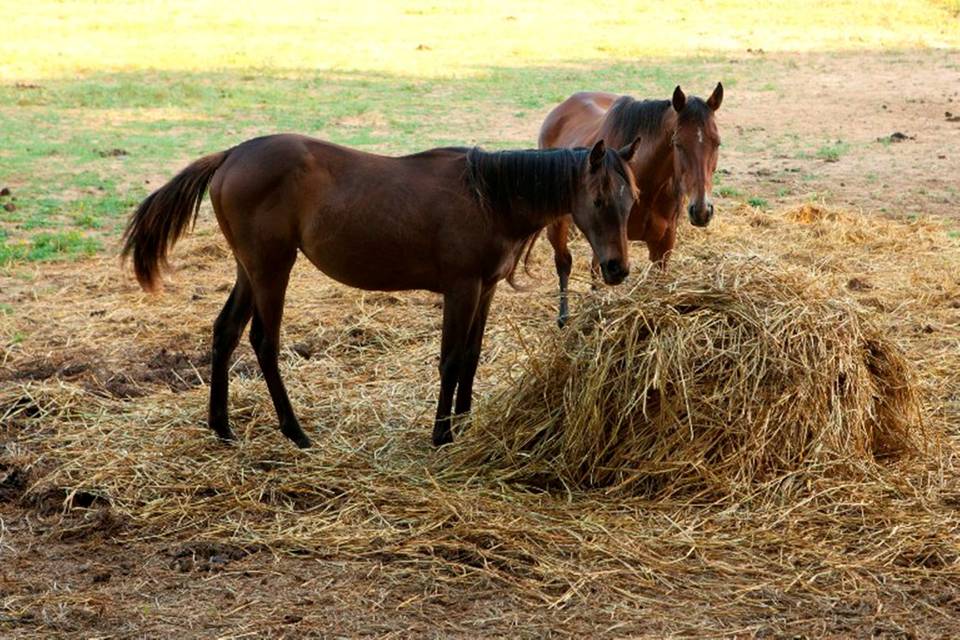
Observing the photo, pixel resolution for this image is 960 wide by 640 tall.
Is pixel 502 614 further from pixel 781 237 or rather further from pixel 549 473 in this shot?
pixel 781 237

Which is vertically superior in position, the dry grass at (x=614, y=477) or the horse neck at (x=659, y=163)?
the horse neck at (x=659, y=163)

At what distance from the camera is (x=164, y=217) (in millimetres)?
5652

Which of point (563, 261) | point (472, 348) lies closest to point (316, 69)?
point (563, 261)

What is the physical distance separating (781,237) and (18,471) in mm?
6510

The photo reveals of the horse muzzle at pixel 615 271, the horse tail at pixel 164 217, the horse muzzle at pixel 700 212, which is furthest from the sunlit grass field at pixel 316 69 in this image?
the horse muzzle at pixel 615 271

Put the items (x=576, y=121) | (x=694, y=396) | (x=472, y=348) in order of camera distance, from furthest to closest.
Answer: (x=576, y=121) → (x=472, y=348) → (x=694, y=396)

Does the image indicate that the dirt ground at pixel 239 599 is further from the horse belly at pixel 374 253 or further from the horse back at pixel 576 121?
the horse back at pixel 576 121

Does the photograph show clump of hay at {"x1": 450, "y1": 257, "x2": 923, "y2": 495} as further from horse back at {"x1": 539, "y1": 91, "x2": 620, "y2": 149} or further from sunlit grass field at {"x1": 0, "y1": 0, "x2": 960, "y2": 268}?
sunlit grass field at {"x1": 0, "y1": 0, "x2": 960, "y2": 268}

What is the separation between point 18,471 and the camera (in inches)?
205

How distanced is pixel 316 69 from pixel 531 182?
15.3 m

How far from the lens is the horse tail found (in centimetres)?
557

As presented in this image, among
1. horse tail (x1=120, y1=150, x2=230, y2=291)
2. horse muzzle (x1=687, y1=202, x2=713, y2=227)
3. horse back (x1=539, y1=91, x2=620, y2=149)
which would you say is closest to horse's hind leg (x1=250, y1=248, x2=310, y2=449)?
horse tail (x1=120, y1=150, x2=230, y2=291)

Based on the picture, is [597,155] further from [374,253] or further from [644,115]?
[644,115]

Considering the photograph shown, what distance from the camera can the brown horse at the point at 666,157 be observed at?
6.62m
